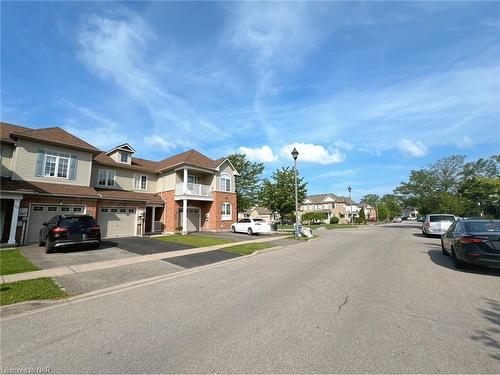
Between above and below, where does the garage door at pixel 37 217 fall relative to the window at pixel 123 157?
below

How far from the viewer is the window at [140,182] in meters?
26.2

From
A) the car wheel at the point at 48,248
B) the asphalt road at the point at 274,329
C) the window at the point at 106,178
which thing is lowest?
the asphalt road at the point at 274,329

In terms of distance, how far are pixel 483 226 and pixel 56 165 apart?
23.9 m

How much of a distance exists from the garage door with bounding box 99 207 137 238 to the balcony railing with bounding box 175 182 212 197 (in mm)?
4271

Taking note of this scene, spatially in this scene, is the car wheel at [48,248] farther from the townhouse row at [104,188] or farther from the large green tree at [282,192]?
the large green tree at [282,192]

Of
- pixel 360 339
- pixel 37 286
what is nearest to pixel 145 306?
pixel 37 286

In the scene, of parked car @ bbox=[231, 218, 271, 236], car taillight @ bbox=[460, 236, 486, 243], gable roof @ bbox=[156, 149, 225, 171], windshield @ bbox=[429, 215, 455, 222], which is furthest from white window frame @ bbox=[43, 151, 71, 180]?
windshield @ bbox=[429, 215, 455, 222]

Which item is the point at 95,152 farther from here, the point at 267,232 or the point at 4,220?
the point at 267,232

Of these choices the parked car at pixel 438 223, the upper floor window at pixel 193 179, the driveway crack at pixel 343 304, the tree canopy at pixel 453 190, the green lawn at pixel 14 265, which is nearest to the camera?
the driveway crack at pixel 343 304

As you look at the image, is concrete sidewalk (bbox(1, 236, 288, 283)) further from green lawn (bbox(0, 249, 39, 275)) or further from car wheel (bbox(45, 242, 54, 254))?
car wheel (bbox(45, 242, 54, 254))

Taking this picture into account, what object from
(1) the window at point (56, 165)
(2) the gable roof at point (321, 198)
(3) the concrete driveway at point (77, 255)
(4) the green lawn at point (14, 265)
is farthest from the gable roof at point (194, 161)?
(2) the gable roof at point (321, 198)

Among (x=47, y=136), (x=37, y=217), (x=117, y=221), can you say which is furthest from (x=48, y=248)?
(x=47, y=136)

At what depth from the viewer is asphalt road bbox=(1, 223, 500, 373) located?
331 centimetres

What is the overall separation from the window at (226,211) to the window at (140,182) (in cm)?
806
